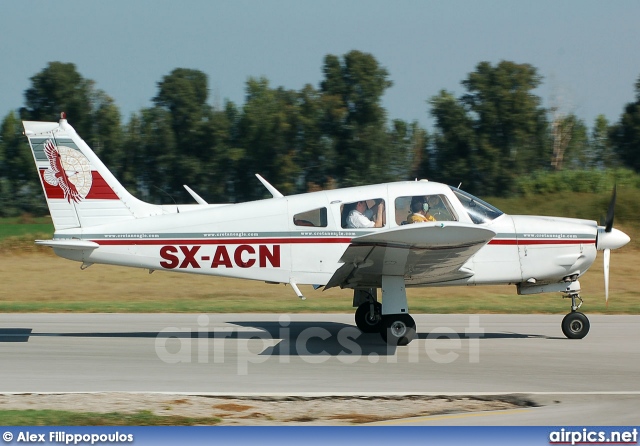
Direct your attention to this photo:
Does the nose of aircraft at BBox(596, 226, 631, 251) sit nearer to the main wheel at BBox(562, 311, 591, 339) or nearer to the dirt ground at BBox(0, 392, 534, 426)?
the main wheel at BBox(562, 311, 591, 339)

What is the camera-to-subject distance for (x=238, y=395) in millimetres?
8164

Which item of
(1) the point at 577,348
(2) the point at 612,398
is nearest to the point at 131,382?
(2) the point at 612,398

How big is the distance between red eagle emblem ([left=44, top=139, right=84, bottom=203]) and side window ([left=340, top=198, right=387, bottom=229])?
147 inches

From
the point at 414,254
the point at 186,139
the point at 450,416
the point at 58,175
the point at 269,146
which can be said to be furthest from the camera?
the point at 186,139

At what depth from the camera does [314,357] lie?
10438 mm

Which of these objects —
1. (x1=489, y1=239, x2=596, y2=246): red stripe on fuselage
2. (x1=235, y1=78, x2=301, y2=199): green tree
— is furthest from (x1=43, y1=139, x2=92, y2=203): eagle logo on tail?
(x1=235, y1=78, x2=301, y2=199): green tree

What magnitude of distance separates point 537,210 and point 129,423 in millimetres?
23692

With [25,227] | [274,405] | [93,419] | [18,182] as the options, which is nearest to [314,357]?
[274,405]

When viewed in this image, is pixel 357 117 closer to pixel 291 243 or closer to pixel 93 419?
pixel 291 243

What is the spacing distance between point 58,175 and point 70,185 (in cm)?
22

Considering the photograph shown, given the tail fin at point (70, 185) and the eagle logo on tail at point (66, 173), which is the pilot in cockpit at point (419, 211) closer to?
the tail fin at point (70, 185)

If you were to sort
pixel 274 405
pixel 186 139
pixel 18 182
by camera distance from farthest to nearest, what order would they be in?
pixel 186 139, pixel 18 182, pixel 274 405

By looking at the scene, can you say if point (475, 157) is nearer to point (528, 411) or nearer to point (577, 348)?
point (577, 348)

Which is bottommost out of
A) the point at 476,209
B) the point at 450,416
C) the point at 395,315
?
the point at 450,416
